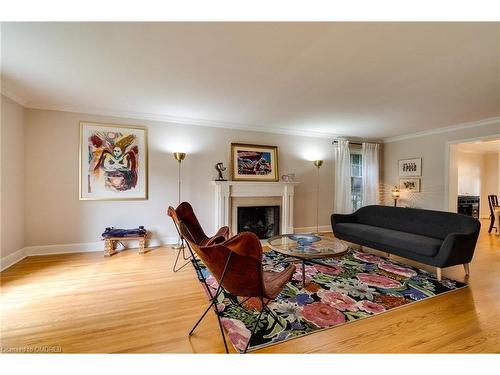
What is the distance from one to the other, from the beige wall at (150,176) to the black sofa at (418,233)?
139 centimetres

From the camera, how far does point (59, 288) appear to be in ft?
8.20

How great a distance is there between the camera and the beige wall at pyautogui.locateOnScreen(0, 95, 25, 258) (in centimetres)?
301

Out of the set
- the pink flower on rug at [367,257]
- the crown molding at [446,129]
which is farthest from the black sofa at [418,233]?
the crown molding at [446,129]

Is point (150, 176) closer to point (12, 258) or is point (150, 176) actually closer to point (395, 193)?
point (12, 258)

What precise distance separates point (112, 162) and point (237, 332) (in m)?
3.48

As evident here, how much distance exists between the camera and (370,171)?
5.85 metres

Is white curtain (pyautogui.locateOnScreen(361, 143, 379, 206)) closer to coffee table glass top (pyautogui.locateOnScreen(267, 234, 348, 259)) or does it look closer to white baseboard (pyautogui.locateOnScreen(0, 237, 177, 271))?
Answer: coffee table glass top (pyautogui.locateOnScreen(267, 234, 348, 259))

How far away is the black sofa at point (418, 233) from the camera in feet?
8.91

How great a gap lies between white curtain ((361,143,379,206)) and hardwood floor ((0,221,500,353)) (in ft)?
9.73

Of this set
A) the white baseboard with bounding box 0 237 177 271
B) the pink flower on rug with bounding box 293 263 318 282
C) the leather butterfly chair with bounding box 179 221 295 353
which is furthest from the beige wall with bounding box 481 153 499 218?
the white baseboard with bounding box 0 237 177 271

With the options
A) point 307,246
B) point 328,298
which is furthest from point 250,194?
point 328,298

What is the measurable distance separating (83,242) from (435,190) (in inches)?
274

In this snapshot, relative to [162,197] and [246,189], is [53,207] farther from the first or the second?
[246,189]

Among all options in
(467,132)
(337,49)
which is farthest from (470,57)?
(467,132)
